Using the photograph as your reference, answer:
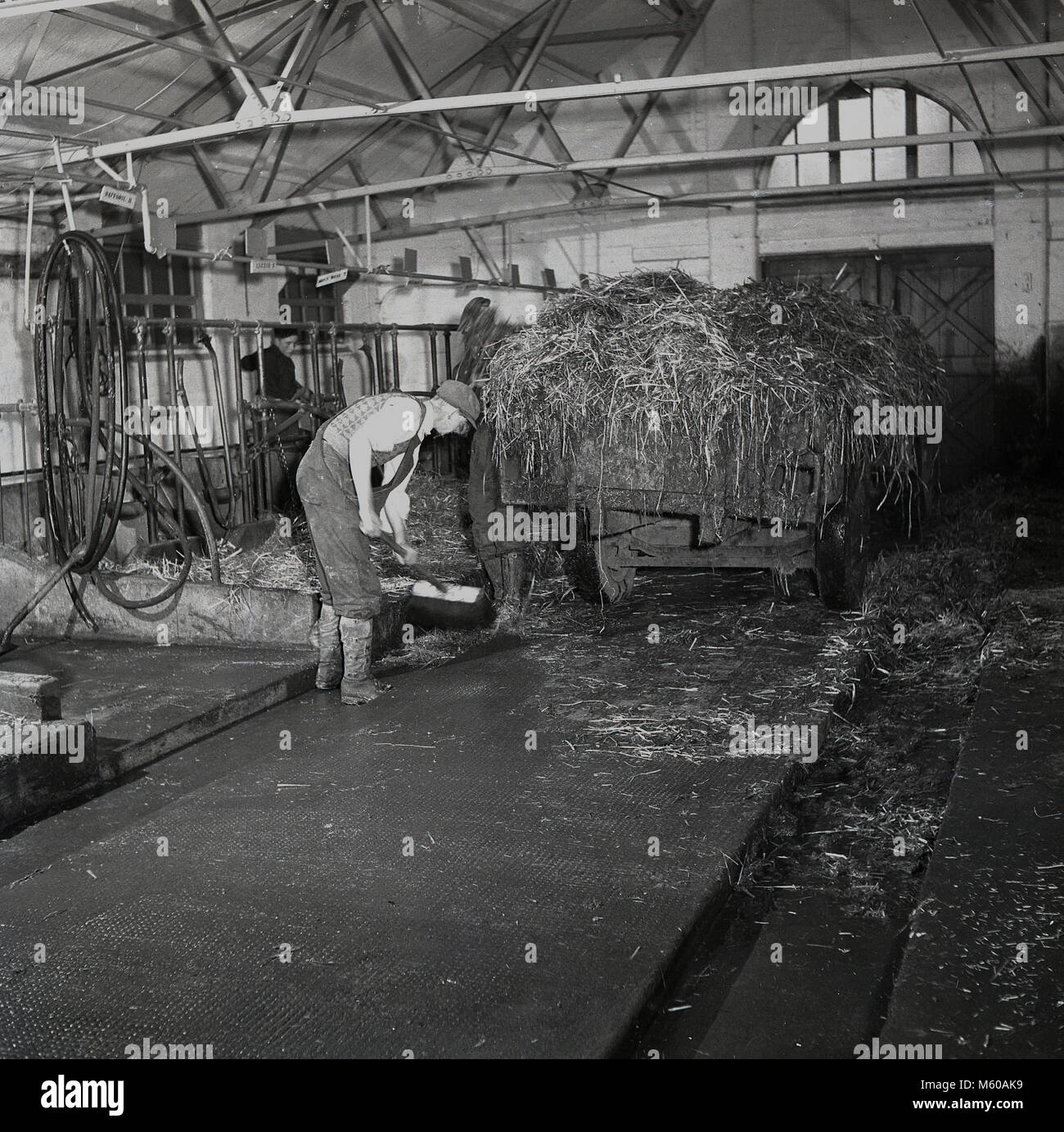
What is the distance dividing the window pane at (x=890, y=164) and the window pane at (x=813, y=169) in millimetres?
593

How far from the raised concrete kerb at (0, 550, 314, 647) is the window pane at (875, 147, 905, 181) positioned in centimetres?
948

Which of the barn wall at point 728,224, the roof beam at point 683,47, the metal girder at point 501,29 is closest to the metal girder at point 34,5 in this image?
the metal girder at point 501,29

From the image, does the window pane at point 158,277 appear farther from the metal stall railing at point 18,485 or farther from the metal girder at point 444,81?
the metal stall railing at point 18,485

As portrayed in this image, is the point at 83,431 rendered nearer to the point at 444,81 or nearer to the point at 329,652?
the point at 329,652

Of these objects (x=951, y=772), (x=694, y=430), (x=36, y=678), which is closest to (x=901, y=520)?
(x=694, y=430)

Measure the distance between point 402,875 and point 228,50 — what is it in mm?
5938

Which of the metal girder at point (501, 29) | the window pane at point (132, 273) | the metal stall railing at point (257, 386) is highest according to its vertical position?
the metal girder at point (501, 29)

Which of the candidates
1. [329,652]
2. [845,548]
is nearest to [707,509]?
[845,548]

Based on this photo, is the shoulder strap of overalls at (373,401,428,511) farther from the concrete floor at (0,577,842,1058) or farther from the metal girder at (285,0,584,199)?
A: the metal girder at (285,0,584,199)

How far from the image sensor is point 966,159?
13.2m

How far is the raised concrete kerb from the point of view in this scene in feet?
Answer: 25.0

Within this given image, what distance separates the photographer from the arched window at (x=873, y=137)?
13391mm

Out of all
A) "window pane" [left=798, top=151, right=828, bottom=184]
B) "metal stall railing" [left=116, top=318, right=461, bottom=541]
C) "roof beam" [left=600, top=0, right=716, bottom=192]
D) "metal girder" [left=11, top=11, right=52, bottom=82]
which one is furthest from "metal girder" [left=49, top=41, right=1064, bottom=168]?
"window pane" [left=798, top=151, right=828, bottom=184]

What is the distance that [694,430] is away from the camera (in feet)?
22.7
